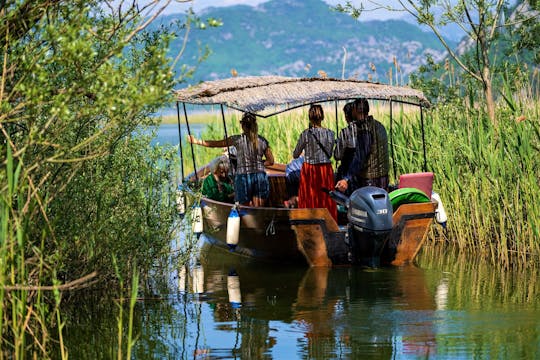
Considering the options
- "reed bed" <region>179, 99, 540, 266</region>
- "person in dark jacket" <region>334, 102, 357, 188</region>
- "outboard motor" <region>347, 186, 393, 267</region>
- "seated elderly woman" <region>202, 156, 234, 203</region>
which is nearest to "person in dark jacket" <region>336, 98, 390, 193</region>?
"person in dark jacket" <region>334, 102, 357, 188</region>

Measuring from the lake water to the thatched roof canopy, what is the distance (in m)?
1.90

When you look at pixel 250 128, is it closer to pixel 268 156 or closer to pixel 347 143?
pixel 268 156

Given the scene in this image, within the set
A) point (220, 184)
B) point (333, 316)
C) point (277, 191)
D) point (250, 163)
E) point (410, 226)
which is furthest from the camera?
point (277, 191)

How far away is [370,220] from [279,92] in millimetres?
2107

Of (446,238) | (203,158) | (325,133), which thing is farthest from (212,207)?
(203,158)

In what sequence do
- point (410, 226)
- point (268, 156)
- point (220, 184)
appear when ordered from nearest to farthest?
point (410, 226), point (268, 156), point (220, 184)

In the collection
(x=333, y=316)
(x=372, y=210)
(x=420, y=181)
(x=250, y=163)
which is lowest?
(x=333, y=316)

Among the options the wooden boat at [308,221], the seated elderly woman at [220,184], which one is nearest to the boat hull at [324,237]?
the wooden boat at [308,221]

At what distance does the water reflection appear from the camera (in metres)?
7.82

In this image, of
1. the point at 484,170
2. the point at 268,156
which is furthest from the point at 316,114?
the point at 484,170

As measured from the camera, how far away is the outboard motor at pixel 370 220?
35.1 ft

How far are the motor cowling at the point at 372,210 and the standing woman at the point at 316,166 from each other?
115cm

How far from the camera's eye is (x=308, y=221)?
11.4m

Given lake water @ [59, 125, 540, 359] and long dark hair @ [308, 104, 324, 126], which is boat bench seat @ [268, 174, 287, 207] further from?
long dark hair @ [308, 104, 324, 126]
